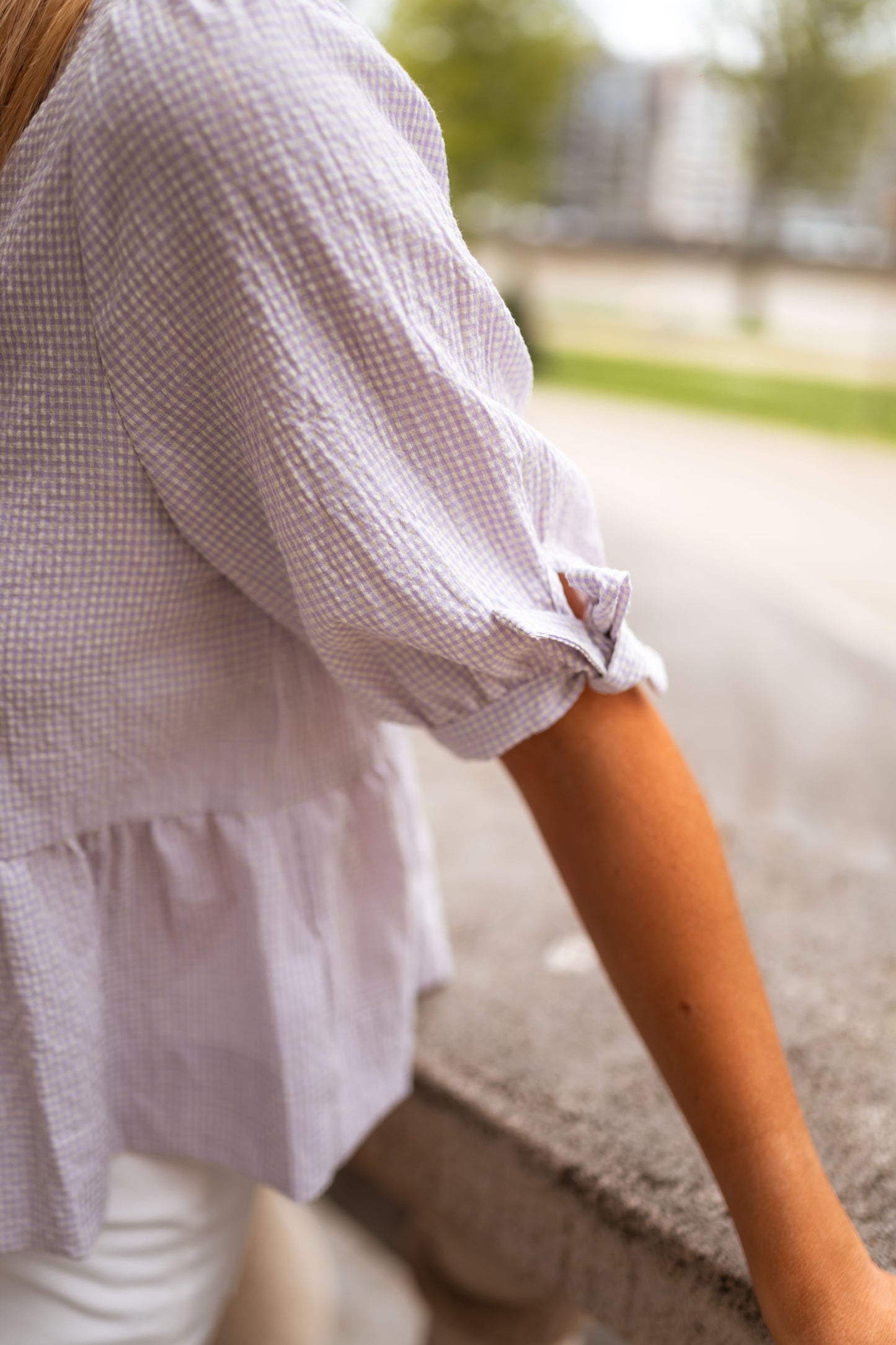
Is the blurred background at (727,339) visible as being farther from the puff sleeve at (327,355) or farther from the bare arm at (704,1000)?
the puff sleeve at (327,355)

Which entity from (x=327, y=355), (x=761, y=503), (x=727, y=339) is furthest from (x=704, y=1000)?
(x=727, y=339)

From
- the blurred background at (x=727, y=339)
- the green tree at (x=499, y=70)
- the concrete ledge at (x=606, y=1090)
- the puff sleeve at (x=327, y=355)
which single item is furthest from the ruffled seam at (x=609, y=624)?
the green tree at (x=499, y=70)

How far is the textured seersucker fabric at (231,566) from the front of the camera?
0.31m

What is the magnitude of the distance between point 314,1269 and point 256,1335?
77 millimetres

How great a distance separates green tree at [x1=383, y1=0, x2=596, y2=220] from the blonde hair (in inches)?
86.6

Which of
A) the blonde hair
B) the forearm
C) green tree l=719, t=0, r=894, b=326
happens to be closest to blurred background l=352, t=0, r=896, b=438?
green tree l=719, t=0, r=894, b=326

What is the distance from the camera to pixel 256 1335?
0.69 metres

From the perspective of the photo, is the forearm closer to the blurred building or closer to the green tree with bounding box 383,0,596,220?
the blurred building

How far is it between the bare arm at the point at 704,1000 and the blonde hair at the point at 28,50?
28cm

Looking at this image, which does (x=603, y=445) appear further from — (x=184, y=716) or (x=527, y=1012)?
(x=184, y=716)

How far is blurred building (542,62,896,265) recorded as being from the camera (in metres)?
1.50

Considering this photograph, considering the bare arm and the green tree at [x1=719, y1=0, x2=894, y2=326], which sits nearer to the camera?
the bare arm

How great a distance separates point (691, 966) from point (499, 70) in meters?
2.59

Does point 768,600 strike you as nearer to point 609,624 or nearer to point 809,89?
point 809,89
